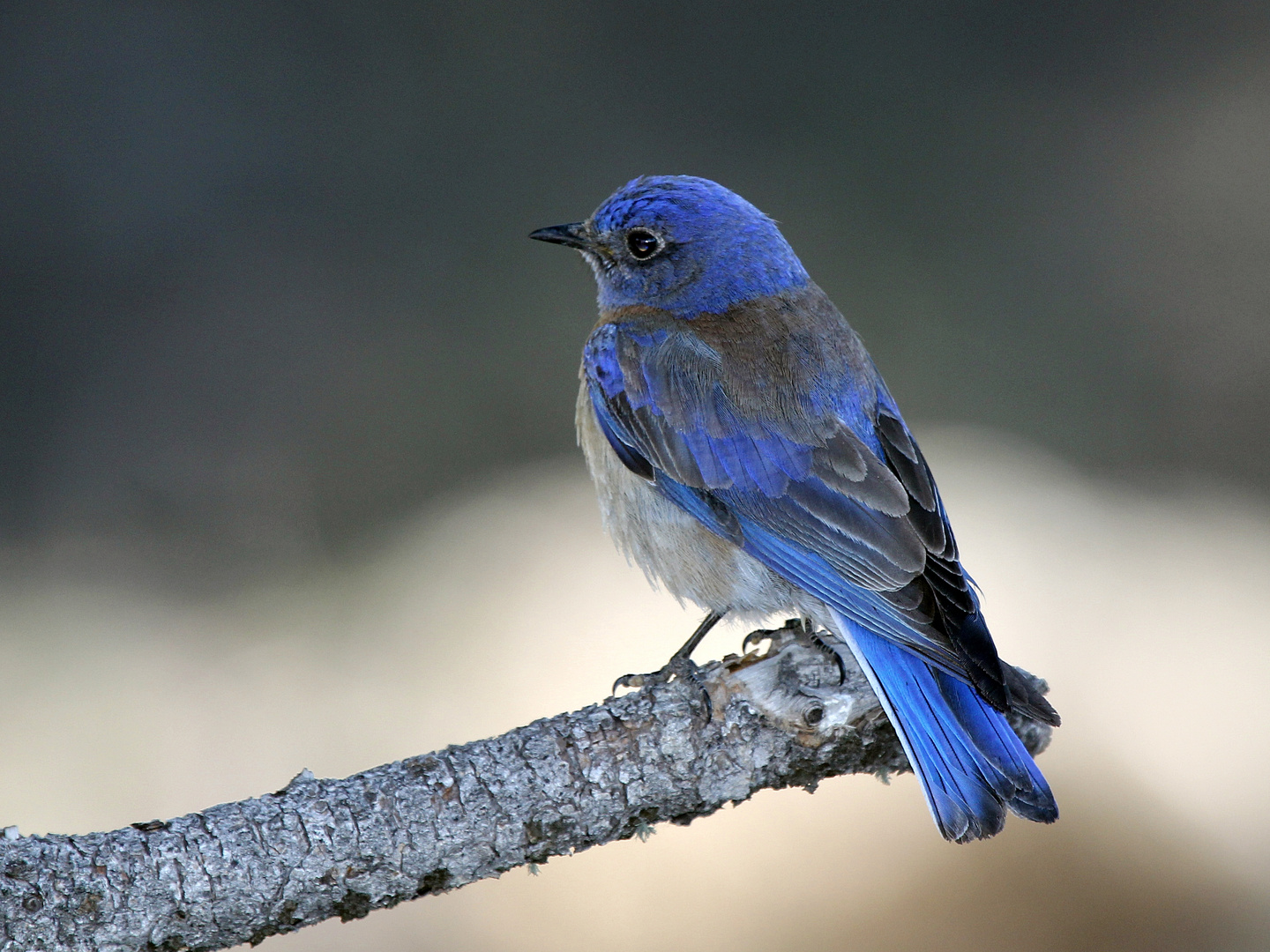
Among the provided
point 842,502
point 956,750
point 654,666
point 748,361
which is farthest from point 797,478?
point 654,666

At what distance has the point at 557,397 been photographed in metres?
6.39

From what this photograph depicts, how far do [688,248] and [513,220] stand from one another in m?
2.91

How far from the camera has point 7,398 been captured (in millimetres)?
5844

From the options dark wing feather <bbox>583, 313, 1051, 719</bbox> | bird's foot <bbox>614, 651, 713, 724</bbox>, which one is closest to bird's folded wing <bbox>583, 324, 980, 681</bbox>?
dark wing feather <bbox>583, 313, 1051, 719</bbox>

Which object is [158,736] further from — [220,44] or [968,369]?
[968,369]

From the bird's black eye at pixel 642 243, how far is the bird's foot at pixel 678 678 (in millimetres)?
1343

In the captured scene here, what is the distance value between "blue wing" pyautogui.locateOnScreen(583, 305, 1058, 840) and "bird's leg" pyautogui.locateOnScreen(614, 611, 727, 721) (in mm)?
330

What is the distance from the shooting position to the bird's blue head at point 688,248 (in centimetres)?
388

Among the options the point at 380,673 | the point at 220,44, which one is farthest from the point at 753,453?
the point at 220,44

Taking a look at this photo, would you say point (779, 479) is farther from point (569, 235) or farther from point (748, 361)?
point (569, 235)

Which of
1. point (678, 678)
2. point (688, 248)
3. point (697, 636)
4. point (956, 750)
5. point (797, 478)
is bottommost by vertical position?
point (956, 750)

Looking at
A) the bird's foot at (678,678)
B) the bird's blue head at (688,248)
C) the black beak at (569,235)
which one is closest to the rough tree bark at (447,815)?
the bird's foot at (678,678)

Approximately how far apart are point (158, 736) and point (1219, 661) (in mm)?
4496

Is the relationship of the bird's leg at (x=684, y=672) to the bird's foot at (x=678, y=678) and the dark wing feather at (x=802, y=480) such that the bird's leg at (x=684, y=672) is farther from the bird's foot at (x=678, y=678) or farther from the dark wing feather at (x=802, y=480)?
the dark wing feather at (x=802, y=480)
